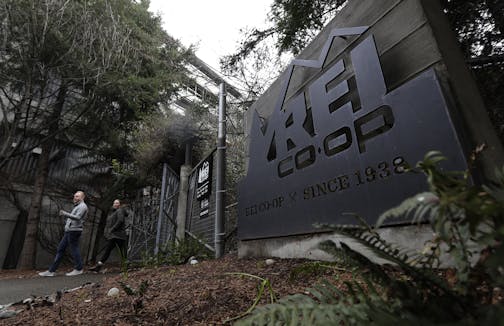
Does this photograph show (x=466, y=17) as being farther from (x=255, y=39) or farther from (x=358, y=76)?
(x=255, y=39)

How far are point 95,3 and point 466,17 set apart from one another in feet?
23.3

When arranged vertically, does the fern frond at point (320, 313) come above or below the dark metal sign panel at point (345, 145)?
below

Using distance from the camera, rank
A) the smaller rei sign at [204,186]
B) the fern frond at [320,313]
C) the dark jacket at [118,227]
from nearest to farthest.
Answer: the fern frond at [320,313]
the smaller rei sign at [204,186]
the dark jacket at [118,227]

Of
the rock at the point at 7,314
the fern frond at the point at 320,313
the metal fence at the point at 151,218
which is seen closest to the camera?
the fern frond at the point at 320,313

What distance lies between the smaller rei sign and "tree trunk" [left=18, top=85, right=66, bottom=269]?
188 inches

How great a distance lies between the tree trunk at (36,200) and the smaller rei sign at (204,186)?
4779 mm

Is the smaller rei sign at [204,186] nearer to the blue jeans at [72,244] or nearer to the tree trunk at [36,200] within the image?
the blue jeans at [72,244]

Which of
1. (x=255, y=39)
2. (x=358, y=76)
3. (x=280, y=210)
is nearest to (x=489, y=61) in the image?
(x=358, y=76)

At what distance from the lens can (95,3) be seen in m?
6.10

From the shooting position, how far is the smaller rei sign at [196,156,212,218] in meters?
4.89

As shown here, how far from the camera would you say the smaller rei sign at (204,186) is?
4891 millimetres

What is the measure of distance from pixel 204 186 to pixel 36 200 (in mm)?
5891

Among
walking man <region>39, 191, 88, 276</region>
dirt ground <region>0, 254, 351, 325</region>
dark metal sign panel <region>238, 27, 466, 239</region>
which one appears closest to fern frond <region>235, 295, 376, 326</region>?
dirt ground <region>0, 254, 351, 325</region>

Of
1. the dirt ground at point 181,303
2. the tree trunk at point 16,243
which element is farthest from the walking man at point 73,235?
the tree trunk at point 16,243
